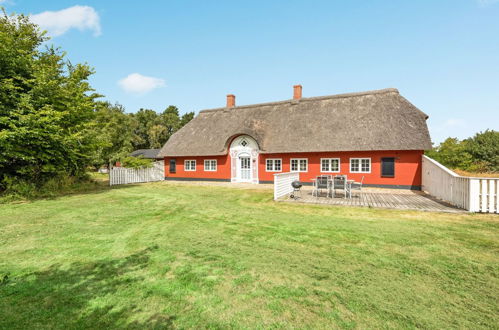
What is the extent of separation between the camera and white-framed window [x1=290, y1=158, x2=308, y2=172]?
17.6m

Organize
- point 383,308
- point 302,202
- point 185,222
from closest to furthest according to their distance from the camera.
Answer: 1. point 383,308
2. point 185,222
3. point 302,202

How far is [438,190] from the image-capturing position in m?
11.2

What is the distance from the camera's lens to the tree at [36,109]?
36.0ft

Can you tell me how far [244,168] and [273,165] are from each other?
8.50 ft

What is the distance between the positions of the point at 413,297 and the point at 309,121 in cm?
1655

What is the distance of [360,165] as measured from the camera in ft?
52.9

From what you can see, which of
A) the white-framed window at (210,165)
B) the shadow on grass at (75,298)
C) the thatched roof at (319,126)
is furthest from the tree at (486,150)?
the shadow on grass at (75,298)

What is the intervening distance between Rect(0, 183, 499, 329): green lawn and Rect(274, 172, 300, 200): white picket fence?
410 centimetres

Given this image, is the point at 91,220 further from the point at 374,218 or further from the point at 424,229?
the point at 424,229

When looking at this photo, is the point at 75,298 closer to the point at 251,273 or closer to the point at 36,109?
the point at 251,273

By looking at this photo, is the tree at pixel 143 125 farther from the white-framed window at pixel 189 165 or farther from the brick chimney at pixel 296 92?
the brick chimney at pixel 296 92

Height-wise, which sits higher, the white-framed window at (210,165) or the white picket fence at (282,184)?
the white-framed window at (210,165)

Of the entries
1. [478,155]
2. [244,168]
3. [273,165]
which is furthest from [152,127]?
[478,155]

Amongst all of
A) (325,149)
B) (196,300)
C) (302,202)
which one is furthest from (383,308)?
(325,149)
